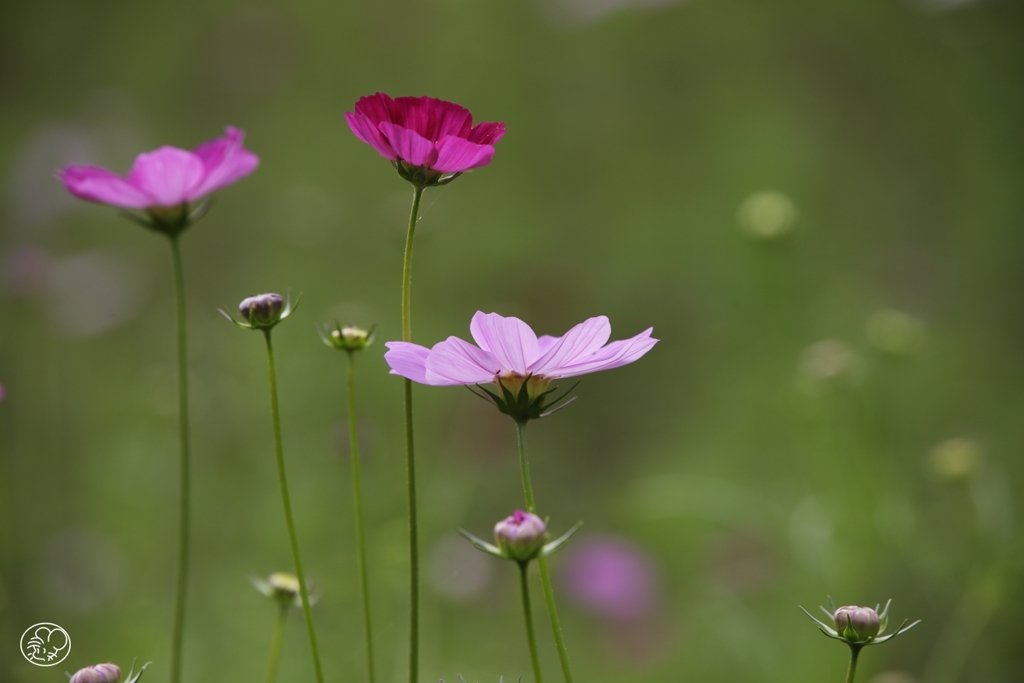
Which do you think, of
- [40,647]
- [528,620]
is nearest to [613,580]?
[40,647]

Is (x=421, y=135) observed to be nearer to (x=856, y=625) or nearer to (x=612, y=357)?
(x=612, y=357)

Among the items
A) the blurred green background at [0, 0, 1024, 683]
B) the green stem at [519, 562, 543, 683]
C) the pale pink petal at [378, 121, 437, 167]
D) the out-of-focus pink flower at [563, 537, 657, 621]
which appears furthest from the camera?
the out-of-focus pink flower at [563, 537, 657, 621]

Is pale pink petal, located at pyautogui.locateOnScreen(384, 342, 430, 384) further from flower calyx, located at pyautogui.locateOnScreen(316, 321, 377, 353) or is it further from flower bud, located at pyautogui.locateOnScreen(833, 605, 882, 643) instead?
flower bud, located at pyautogui.locateOnScreen(833, 605, 882, 643)

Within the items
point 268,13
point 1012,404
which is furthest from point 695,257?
point 268,13

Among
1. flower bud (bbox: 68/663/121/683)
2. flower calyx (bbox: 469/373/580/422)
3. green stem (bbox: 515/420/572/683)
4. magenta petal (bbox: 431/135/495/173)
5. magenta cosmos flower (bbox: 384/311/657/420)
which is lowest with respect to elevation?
flower bud (bbox: 68/663/121/683)

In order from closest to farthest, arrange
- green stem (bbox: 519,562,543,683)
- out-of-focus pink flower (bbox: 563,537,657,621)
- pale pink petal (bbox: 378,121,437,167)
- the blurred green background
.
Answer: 1. green stem (bbox: 519,562,543,683)
2. pale pink petal (bbox: 378,121,437,167)
3. the blurred green background
4. out-of-focus pink flower (bbox: 563,537,657,621)

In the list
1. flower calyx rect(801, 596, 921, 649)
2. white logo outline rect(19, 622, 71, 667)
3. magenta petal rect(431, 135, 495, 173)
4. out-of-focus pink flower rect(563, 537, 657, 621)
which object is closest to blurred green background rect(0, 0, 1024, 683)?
out-of-focus pink flower rect(563, 537, 657, 621)

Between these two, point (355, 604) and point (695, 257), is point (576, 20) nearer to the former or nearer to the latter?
point (695, 257)
